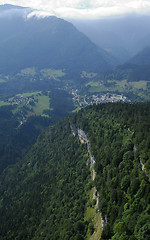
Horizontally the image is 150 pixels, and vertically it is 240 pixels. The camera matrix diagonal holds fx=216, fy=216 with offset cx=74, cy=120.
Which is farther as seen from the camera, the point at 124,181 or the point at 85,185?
the point at 85,185

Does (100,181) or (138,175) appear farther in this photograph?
(100,181)

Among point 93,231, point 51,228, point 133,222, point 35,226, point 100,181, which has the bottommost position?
point 35,226

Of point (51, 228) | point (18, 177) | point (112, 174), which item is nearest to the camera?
point (112, 174)

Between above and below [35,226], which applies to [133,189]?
above

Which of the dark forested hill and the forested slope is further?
the dark forested hill

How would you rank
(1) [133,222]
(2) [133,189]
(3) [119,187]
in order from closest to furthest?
(1) [133,222]
(2) [133,189]
(3) [119,187]

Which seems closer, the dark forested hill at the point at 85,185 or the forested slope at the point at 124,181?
the forested slope at the point at 124,181

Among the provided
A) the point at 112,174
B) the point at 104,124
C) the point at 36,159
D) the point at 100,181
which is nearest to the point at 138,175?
A: the point at 112,174

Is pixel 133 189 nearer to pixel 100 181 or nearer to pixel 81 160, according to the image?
pixel 100 181
